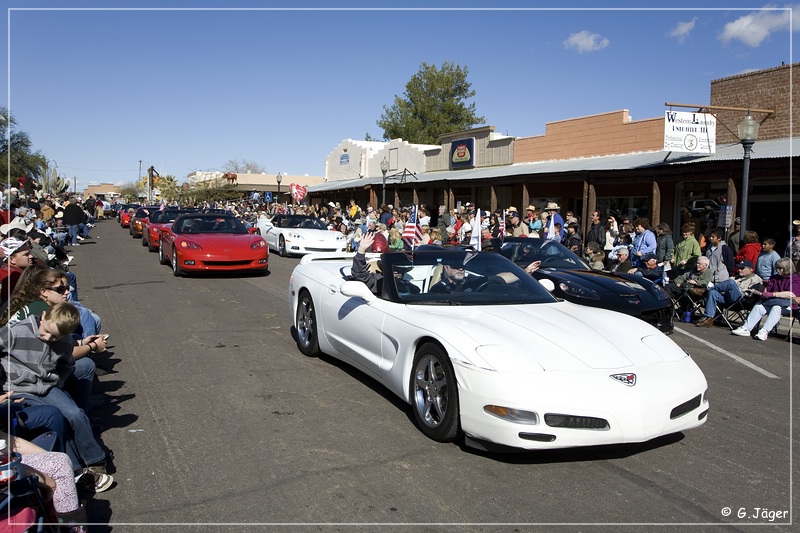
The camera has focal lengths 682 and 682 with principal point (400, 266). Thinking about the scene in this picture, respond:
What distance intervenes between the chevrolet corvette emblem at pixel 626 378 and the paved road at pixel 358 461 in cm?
56

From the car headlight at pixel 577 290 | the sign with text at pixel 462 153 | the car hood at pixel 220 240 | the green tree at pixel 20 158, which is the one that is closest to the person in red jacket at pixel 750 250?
the car headlight at pixel 577 290

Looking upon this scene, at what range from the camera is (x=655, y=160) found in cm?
1945

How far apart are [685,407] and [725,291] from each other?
6.90 meters

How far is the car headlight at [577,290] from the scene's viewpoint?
380 inches

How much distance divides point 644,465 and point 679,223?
1818cm

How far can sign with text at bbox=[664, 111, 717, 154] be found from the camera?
1786cm

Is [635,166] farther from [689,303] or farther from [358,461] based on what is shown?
[358,461]

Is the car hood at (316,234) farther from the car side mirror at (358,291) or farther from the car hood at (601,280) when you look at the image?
the car side mirror at (358,291)

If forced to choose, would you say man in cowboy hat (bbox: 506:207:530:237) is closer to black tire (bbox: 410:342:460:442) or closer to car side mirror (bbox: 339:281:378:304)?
car side mirror (bbox: 339:281:378:304)

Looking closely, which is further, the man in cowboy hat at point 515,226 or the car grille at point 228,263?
the man in cowboy hat at point 515,226

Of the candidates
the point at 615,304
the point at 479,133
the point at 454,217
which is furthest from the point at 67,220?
the point at 615,304

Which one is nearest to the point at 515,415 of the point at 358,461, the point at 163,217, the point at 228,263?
the point at 358,461

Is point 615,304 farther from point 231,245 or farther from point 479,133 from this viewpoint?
point 479,133

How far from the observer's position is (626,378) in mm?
4418
